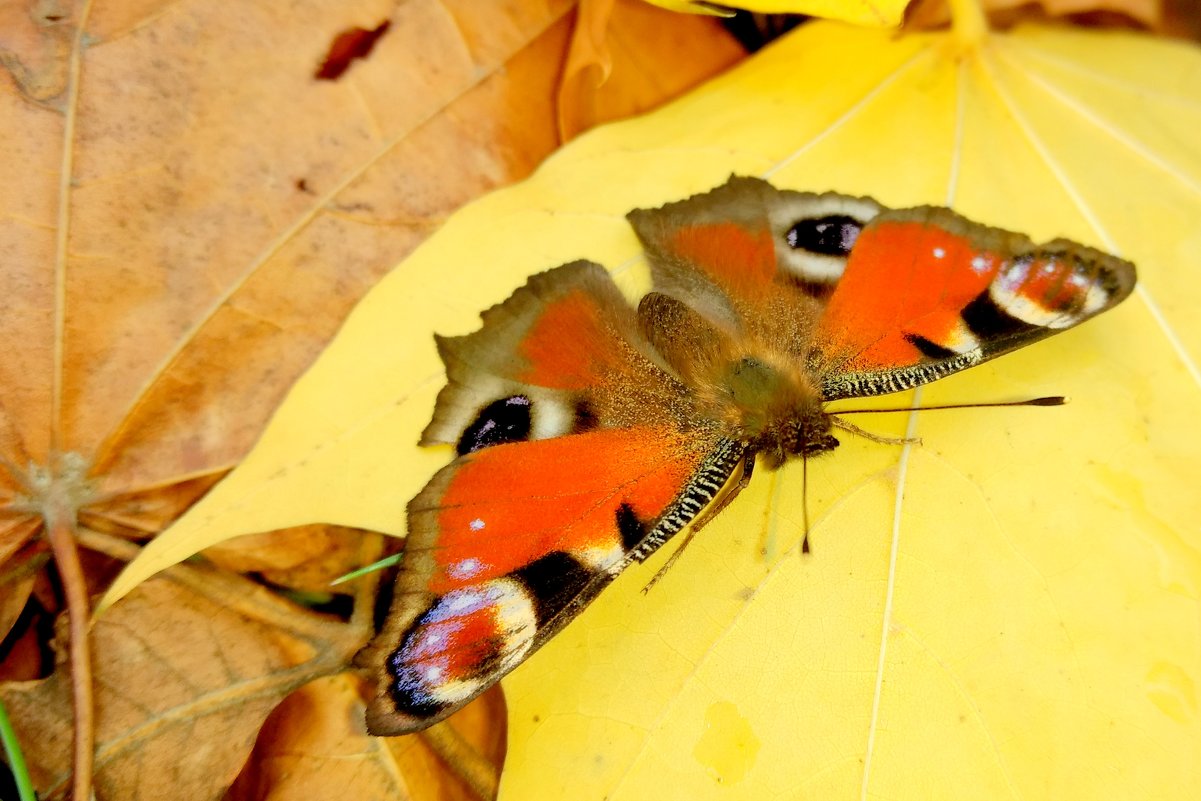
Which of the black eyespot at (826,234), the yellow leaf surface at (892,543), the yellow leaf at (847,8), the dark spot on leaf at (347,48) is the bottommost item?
the yellow leaf surface at (892,543)

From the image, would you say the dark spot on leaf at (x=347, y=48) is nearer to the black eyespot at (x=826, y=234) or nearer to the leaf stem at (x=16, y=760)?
the black eyespot at (x=826, y=234)

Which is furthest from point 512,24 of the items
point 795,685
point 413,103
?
point 795,685

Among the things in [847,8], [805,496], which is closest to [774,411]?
[805,496]

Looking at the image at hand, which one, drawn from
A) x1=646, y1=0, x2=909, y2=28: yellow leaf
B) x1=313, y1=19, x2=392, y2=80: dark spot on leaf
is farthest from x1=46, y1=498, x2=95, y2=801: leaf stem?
x1=646, y1=0, x2=909, y2=28: yellow leaf

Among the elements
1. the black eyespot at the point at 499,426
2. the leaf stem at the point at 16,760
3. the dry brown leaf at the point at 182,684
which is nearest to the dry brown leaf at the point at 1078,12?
the black eyespot at the point at 499,426

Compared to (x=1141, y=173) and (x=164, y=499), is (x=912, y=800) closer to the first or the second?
(x=1141, y=173)

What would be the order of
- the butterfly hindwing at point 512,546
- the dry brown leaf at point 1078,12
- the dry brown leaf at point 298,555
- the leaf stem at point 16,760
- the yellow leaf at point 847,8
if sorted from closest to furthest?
1. the butterfly hindwing at point 512,546
2. the yellow leaf at point 847,8
3. the leaf stem at point 16,760
4. the dry brown leaf at point 298,555
5. the dry brown leaf at point 1078,12
